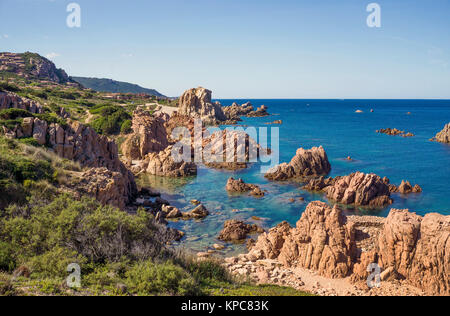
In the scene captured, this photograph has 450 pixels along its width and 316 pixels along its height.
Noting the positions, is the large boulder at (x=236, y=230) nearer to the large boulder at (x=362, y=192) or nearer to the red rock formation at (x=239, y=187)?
the red rock formation at (x=239, y=187)

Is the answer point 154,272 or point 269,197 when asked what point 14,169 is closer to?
point 154,272

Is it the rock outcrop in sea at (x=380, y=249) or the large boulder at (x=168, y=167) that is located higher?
the large boulder at (x=168, y=167)

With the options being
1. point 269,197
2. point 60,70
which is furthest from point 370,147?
point 60,70

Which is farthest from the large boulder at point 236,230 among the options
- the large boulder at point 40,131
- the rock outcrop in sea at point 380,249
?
the large boulder at point 40,131

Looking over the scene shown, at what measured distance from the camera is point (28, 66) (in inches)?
4171

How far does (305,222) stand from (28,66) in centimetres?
11697

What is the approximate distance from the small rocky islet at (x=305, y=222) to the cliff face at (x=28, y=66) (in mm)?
80852

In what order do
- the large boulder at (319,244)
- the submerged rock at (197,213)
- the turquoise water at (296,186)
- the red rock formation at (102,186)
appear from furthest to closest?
the submerged rock at (197,213), the turquoise water at (296,186), the red rock formation at (102,186), the large boulder at (319,244)

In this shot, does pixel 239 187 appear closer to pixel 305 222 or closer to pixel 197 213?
pixel 197 213

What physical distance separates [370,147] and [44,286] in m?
63.0

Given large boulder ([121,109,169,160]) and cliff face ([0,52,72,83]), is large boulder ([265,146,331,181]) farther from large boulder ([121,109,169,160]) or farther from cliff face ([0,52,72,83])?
cliff face ([0,52,72,83])

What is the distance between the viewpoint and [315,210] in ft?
60.6

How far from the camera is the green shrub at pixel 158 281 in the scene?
34.2 feet
